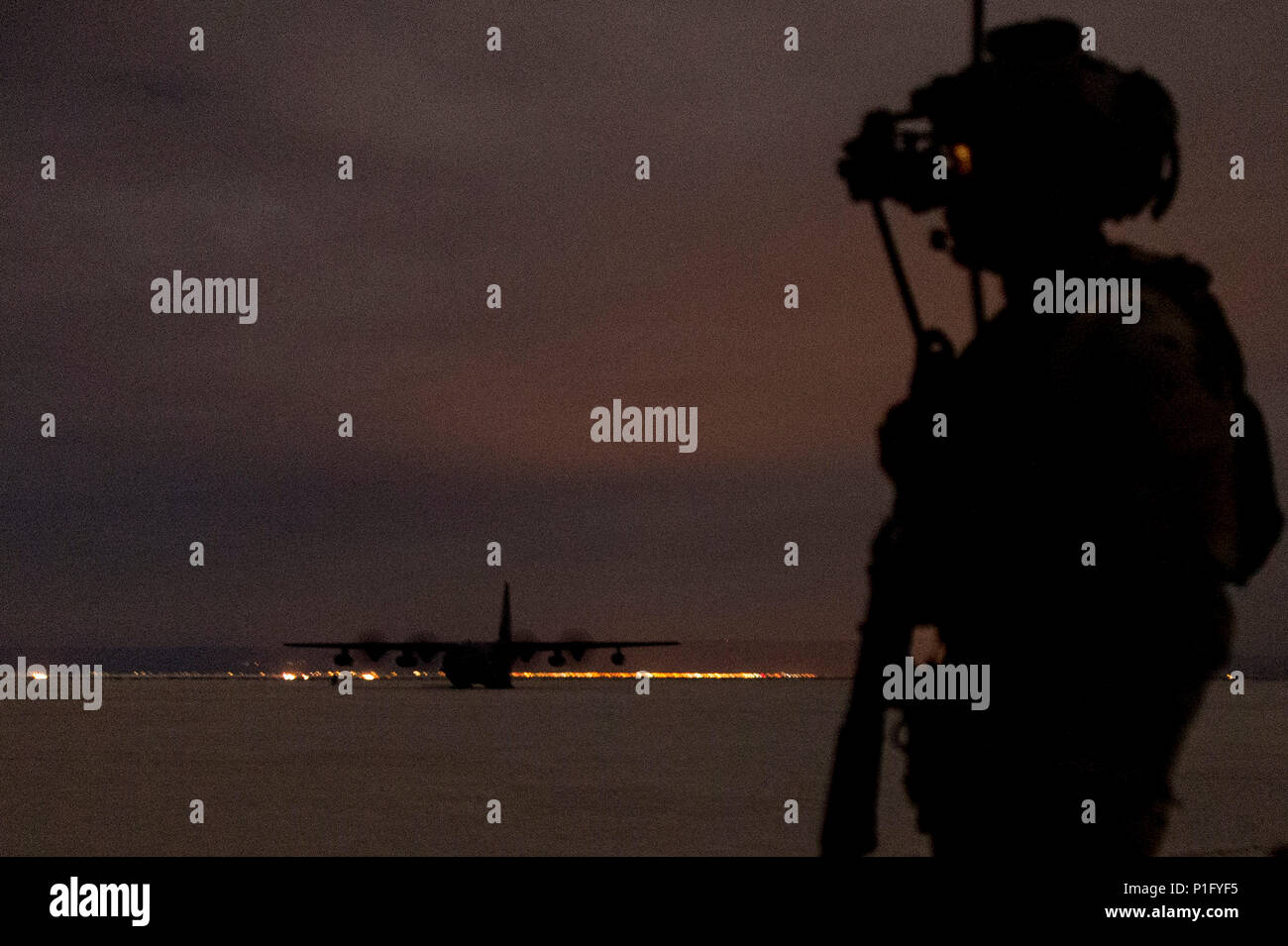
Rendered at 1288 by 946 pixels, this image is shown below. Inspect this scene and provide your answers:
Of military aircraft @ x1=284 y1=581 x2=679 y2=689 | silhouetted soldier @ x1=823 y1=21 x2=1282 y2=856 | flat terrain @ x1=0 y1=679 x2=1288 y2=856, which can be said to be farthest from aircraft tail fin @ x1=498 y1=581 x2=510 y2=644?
silhouetted soldier @ x1=823 y1=21 x2=1282 y2=856

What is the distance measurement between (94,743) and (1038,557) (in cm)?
2808

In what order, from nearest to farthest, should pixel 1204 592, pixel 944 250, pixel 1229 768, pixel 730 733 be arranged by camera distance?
pixel 1204 592 < pixel 944 250 < pixel 1229 768 < pixel 730 733

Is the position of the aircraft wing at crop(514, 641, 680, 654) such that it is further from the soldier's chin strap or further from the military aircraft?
the soldier's chin strap

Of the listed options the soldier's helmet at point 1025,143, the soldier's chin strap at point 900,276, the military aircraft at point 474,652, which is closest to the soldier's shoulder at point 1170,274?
the soldier's helmet at point 1025,143

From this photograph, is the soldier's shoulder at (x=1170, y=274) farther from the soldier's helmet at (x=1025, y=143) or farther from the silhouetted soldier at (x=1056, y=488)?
the soldier's helmet at (x=1025, y=143)

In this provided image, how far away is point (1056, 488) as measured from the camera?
2.24 metres

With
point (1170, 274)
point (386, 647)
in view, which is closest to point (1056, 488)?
point (1170, 274)

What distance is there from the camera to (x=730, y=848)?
11828 millimetres

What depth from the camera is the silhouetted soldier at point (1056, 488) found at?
214 centimetres

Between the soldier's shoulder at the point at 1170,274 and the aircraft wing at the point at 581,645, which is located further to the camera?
the aircraft wing at the point at 581,645

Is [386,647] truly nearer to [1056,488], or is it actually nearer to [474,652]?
[474,652]

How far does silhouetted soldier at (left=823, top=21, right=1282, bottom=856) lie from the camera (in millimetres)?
2139
